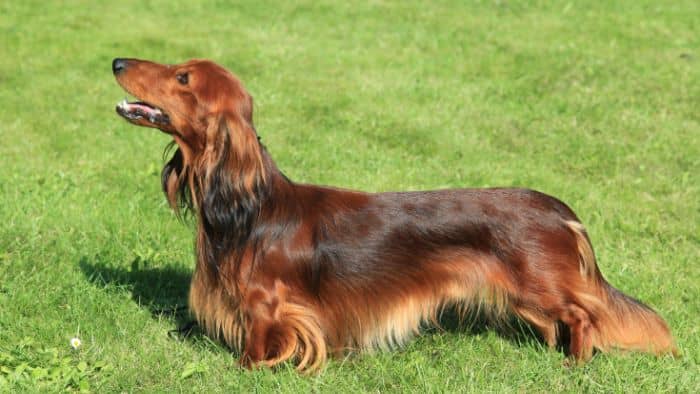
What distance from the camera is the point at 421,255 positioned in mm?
4234

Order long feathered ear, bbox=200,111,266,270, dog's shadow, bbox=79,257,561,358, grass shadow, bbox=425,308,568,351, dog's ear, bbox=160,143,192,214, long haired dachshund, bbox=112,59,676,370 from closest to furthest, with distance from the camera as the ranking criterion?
long feathered ear, bbox=200,111,266,270, long haired dachshund, bbox=112,59,676,370, dog's ear, bbox=160,143,192,214, grass shadow, bbox=425,308,568,351, dog's shadow, bbox=79,257,561,358

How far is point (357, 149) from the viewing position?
7695 mm

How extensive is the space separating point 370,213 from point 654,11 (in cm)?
901

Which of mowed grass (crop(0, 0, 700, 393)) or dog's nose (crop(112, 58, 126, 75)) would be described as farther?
mowed grass (crop(0, 0, 700, 393))

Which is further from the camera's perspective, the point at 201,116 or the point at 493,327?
the point at 493,327

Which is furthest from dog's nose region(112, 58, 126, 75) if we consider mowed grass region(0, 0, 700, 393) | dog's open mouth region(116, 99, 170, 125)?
mowed grass region(0, 0, 700, 393)

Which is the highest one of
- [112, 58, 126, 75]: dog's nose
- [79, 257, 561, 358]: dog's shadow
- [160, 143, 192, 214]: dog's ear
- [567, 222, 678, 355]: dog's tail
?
→ [112, 58, 126, 75]: dog's nose

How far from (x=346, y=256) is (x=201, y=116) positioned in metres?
0.99

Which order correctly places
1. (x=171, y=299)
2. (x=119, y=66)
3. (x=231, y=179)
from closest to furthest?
1. (x=231, y=179)
2. (x=119, y=66)
3. (x=171, y=299)

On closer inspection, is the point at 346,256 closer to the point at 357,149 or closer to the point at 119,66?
the point at 119,66

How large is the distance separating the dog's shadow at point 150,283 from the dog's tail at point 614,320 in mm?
2089

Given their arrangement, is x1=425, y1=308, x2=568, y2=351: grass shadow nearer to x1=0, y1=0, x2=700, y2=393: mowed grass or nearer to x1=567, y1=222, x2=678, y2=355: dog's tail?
x1=0, y1=0, x2=700, y2=393: mowed grass

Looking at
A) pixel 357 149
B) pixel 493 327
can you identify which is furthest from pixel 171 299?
pixel 357 149

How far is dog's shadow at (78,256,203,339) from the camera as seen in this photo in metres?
4.87
